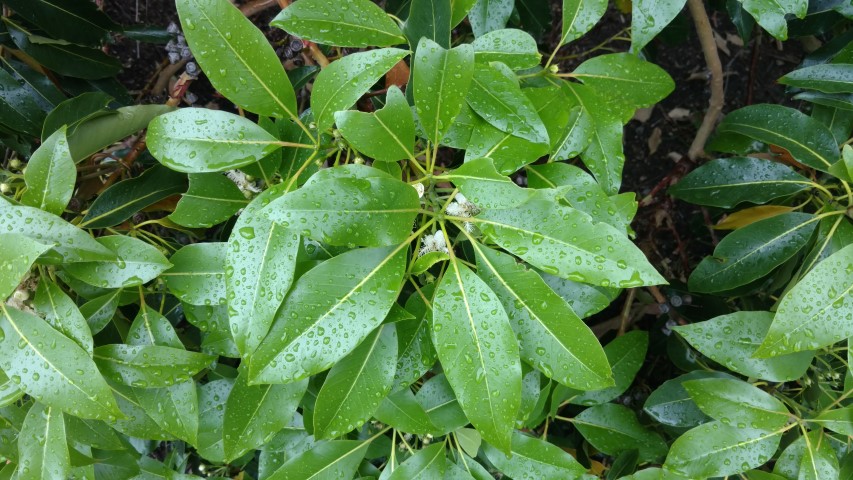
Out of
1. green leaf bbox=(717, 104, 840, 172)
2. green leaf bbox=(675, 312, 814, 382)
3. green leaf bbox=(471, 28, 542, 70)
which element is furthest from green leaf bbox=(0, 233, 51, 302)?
green leaf bbox=(717, 104, 840, 172)

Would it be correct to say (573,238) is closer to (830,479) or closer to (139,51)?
(830,479)

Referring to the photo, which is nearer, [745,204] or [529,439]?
[529,439]

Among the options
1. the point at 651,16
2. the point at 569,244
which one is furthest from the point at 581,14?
the point at 569,244

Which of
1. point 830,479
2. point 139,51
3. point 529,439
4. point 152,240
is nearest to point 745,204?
point 830,479

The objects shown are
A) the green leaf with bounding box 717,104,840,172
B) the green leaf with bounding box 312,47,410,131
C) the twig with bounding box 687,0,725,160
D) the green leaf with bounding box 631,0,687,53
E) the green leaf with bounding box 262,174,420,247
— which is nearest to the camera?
the green leaf with bounding box 262,174,420,247

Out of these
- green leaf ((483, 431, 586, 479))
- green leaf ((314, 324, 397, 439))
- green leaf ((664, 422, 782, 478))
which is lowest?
green leaf ((483, 431, 586, 479))

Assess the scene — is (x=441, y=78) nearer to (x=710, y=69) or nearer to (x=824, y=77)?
(x=824, y=77)

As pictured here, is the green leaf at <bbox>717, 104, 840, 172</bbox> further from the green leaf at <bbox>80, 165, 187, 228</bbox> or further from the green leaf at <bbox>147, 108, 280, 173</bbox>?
the green leaf at <bbox>80, 165, 187, 228</bbox>

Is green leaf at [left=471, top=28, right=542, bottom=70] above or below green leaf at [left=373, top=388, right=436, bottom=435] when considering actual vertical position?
above
